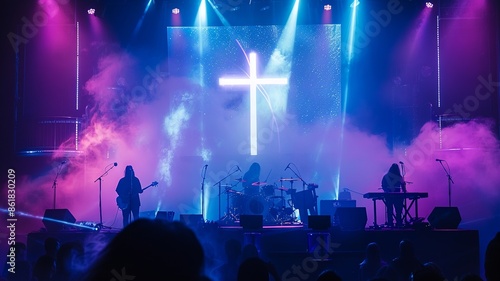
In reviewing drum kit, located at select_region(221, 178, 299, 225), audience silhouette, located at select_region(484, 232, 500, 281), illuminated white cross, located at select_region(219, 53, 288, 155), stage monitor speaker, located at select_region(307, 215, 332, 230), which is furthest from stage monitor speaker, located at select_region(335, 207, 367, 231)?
audience silhouette, located at select_region(484, 232, 500, 281)

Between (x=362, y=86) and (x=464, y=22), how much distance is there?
10.1 ft

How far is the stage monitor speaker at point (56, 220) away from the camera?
1071 centimetres

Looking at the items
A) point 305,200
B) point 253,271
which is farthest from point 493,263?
point 305,200

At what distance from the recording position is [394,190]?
1158cm

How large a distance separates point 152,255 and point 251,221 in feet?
28.2

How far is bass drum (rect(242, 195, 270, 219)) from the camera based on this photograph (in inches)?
480

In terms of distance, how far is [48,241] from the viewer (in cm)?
619

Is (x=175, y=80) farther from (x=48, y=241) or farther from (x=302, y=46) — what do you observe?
(x=48, y=241)

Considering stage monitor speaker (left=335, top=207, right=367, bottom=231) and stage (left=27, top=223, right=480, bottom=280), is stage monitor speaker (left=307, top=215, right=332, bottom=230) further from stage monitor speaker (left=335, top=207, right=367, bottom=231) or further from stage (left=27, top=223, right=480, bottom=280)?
stage monitor speaker (left=335, top=207, right=367, bottom=231)

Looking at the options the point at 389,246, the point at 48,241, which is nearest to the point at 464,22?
the point at 389,246

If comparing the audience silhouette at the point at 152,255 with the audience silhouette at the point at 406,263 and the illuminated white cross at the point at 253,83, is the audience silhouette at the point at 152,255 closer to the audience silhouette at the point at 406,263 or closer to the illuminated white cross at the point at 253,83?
the audience silhouette at the point at 406,263

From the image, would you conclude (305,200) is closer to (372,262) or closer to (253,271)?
(372,262)

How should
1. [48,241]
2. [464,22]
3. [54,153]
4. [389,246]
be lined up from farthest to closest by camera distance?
[464,22] → [54,153] → [389,246] → [48,241]

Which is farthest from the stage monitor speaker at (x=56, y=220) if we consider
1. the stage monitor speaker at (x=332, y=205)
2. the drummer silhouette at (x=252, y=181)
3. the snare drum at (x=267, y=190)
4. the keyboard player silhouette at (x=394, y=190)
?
the keyboard player silhouette at (x=394, y=190)
